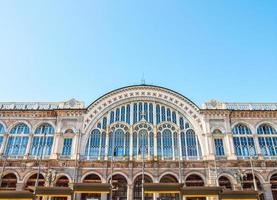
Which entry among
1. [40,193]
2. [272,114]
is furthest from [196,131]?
[40,193]

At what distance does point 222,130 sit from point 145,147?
12441 millimetres

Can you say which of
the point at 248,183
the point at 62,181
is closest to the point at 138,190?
the point at 62,181

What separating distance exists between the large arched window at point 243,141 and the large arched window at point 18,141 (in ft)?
107

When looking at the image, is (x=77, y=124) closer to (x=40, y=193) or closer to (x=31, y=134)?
(x=31, y=134)

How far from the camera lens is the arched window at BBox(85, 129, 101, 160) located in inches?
1487

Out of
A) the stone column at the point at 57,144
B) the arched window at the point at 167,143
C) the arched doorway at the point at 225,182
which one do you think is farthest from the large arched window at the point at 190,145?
the stone column at the point at 57,144

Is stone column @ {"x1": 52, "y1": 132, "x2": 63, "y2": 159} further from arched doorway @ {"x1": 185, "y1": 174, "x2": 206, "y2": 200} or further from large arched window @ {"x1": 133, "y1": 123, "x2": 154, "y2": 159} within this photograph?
arched doorway @ {"x1": 185, "y1": 174, "x2": 206, "y2": 200}

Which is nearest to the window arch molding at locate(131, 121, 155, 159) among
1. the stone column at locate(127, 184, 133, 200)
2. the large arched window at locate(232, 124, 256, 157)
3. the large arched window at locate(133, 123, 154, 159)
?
the large arched window at locate(133, 123, 154, 159)

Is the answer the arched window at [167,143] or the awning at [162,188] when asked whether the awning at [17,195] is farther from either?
the arched window at [167,143]

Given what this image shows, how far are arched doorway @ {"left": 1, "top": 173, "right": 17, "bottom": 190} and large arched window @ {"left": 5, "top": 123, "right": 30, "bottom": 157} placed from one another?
3.05 meters

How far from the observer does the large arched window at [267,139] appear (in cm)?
3788

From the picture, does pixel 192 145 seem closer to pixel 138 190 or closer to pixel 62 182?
pixel 138 190

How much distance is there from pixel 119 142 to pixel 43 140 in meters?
11.9

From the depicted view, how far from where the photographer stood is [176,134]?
39.5m
